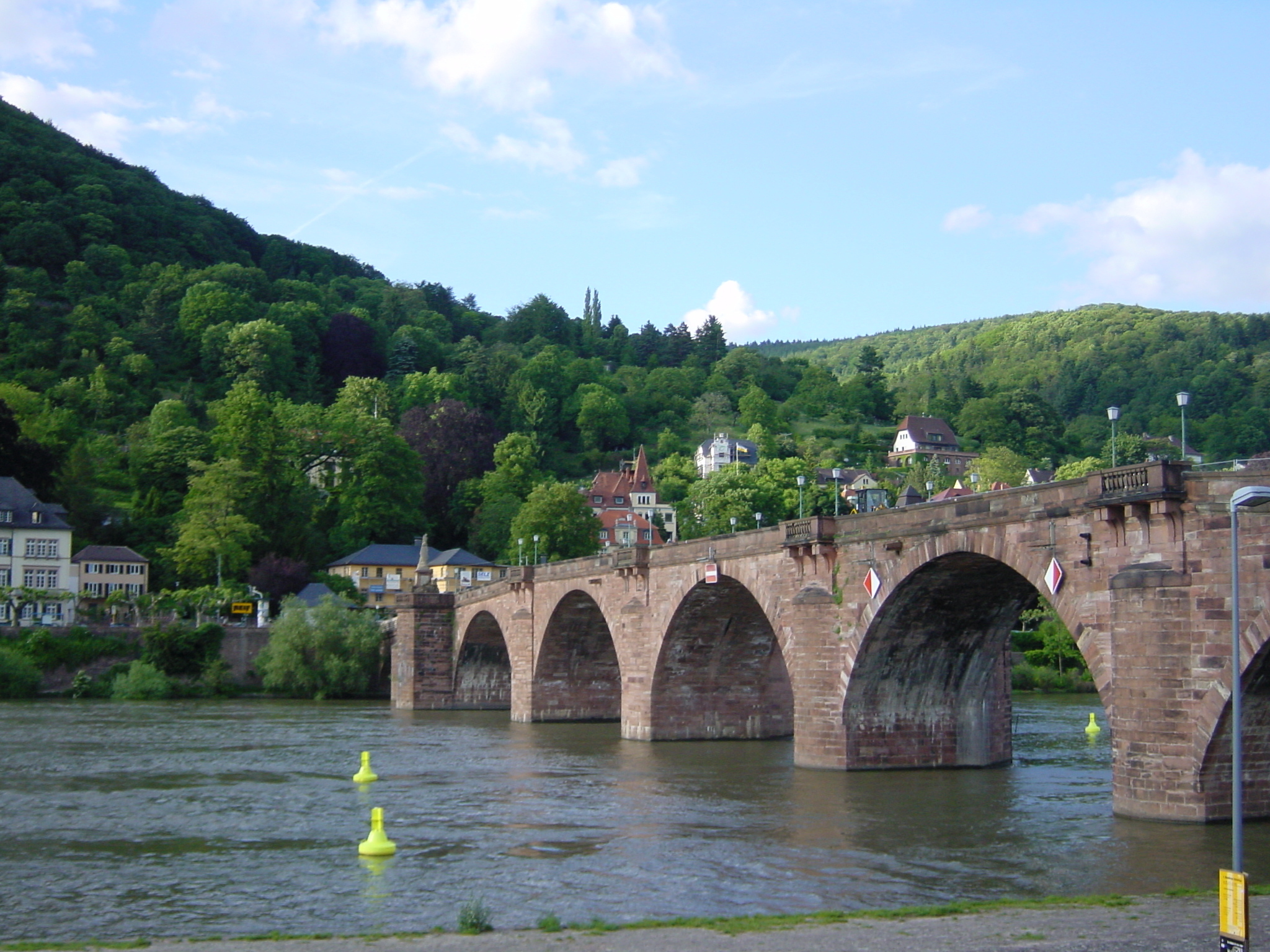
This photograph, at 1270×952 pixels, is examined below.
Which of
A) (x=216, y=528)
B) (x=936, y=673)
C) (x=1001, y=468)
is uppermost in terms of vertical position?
(x=1001, y=468)

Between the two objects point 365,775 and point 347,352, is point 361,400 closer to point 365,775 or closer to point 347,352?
point 347,352

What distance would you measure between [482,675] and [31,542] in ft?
122

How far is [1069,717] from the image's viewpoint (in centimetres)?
5769

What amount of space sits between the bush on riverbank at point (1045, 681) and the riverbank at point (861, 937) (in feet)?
202

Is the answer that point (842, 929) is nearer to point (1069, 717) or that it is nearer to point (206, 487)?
point (1069, 717)

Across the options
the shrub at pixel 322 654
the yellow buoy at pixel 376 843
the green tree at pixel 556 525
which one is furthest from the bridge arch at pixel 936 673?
the green tree at pixel 556 525

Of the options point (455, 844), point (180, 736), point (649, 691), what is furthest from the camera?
point (180, 736)

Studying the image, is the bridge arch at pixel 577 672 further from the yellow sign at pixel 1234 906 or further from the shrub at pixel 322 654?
the yellow sign at pixel 1234 906

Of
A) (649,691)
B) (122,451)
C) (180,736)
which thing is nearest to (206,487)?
(122,451)

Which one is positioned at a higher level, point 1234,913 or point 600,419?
point 600,419

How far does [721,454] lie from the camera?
157 meters

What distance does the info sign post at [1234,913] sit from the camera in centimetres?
1306

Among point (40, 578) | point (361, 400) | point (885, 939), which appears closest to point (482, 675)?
point (40, 578)

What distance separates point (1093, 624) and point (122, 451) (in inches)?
4175
